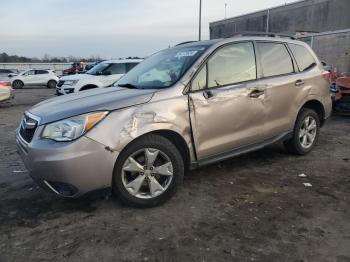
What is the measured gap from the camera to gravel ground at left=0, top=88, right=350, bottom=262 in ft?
10.4

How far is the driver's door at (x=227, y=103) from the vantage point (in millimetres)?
4320

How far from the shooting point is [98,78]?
1273cm

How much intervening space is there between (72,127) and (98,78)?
30.7ft

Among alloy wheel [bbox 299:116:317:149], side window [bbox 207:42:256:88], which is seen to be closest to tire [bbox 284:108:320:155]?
alloy wheel [bbox 299:116:317:149]

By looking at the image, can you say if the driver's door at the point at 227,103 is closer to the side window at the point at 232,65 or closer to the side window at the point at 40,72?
the side window at the point at 232,65

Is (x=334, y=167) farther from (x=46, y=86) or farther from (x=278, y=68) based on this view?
(x=46, y=86)

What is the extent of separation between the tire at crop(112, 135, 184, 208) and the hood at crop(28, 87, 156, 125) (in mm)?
410

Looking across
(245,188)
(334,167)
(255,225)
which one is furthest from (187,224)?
(334,167)

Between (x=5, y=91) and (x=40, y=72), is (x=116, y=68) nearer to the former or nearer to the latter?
(x=5, y=91)

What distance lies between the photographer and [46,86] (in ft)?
101

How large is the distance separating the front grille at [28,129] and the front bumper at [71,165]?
0.61 ft

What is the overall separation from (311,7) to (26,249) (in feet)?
145

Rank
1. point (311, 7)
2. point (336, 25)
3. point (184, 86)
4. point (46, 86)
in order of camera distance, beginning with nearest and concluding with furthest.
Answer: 1. point (184, 86)
2. point (46, 86)
3. point (336, 25)
4. point (311, 7)

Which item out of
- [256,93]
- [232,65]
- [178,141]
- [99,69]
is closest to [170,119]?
[178,141]
